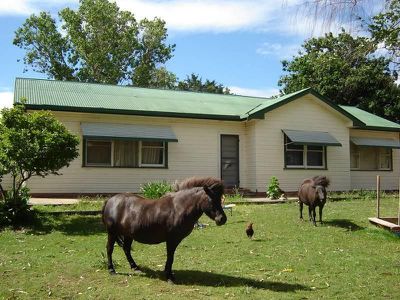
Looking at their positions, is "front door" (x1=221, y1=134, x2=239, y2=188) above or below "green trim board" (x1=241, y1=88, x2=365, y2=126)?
below

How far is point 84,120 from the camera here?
706 inches

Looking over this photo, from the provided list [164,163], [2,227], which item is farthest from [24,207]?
[164,163]

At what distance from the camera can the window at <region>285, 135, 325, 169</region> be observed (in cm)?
2072

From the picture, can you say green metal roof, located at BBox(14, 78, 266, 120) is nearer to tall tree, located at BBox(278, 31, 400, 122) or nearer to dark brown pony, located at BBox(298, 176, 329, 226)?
dark brown pony, located at BBox(298, 176, 329, 226)

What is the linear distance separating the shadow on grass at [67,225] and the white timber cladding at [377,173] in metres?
14.3

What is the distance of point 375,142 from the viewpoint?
75.7ft

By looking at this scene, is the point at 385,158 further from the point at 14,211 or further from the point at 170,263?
the point at 170,263

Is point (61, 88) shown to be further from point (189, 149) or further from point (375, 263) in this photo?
point (375, 263)

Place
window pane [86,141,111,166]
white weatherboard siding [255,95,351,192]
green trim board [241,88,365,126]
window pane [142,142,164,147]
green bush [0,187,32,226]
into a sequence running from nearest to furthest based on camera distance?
green bush [0,187,32,226]
window pane [86,141,111,166]
window pane [142,142,164,147]
green trim board [241,88,365,126]
white weatherboard siding [255,95,351,192]

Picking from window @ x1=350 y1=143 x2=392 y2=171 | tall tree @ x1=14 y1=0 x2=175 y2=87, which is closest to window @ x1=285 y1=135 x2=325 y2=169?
window @ x1=350 y1=143 x2=392 y2=171

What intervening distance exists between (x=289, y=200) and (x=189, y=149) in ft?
15.3

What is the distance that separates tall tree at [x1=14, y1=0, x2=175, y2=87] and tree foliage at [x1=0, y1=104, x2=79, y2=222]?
107 feet

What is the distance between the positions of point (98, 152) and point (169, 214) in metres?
11.8

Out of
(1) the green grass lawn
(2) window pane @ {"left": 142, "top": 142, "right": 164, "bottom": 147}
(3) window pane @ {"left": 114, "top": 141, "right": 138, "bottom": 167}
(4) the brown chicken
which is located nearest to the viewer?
(1) the green grass lawn
